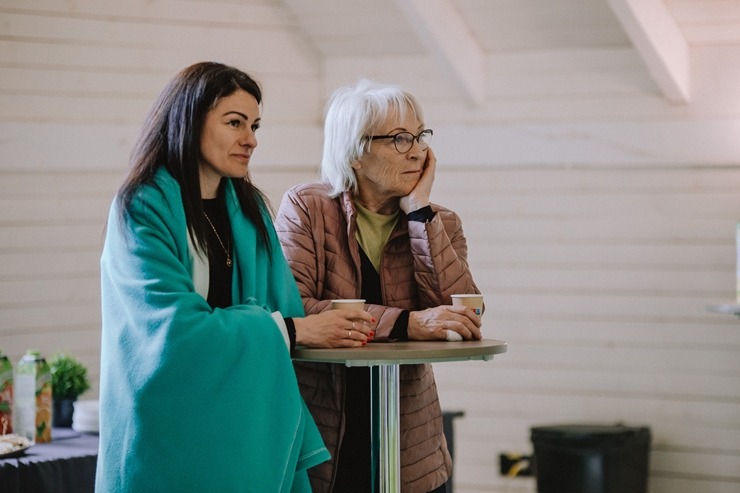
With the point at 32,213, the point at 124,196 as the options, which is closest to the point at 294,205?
the point at 124,196

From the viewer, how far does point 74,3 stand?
4000 mm

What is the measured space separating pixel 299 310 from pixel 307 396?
22 centimetres

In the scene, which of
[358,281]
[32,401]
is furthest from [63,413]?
[358,281]

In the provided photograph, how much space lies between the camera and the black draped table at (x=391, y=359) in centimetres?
192

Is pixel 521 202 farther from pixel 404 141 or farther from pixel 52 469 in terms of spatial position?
pixel 52 469

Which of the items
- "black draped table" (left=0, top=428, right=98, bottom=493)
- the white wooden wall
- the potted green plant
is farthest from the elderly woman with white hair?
the white wooden wall

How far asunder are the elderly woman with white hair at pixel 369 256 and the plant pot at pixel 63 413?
3.08 ft

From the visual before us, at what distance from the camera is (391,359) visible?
1911 mm

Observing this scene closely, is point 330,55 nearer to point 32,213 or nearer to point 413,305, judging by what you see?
point 32,213

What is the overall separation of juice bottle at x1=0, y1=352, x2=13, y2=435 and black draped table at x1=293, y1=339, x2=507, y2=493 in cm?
103

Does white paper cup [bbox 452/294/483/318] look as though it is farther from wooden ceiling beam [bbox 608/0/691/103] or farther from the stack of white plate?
wooden ceiling beam [bbox 608/0/691/103]

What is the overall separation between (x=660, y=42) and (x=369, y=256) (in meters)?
1.88

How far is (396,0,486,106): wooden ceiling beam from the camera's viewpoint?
13.0 feet

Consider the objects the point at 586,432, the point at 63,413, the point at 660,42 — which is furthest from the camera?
the point at 586,432
